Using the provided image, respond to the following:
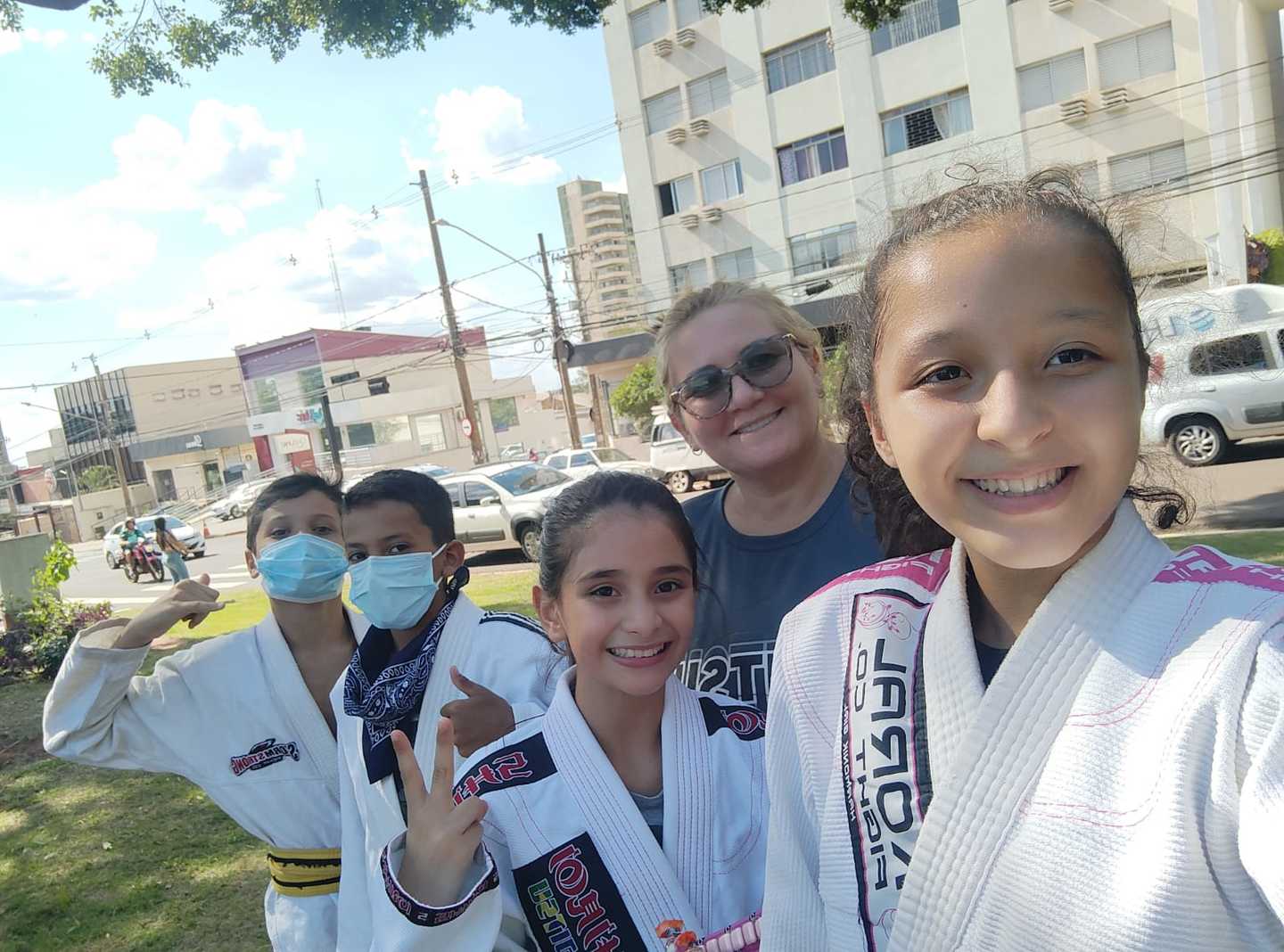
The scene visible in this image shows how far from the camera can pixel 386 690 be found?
2.24 meters

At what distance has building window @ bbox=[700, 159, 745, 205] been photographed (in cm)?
2469

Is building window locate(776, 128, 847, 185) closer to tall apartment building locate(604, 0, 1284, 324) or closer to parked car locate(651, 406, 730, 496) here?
tall apartment building locate(604, 0, 1284, 324)

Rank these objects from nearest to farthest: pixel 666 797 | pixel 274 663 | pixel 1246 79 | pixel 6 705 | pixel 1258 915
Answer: pixel 1258 915 < pixel 666 797 < pixel 274 663 < pixel 6 705 < pixel 1246 79

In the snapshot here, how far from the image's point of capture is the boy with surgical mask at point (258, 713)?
2.30 metres

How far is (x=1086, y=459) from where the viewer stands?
36.9 inches

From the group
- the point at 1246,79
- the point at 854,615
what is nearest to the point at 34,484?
the point at 1246,79

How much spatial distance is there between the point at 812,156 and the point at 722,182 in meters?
2.70

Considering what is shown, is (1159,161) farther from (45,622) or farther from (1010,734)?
(1010,734)

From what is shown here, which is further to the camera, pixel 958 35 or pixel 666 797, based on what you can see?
pixel 958 35

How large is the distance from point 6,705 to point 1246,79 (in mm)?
22684

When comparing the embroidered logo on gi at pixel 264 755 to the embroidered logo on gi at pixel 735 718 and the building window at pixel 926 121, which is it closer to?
the embroidered logo on gi at pixel 735 718

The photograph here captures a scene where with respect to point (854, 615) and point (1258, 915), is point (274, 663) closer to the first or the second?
point (854, 615)

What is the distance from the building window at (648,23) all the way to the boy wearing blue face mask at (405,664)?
25.9 meters

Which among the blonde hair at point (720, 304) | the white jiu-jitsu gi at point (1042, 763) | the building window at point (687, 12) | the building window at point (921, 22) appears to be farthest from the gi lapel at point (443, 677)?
the building window at point (687, 12)
